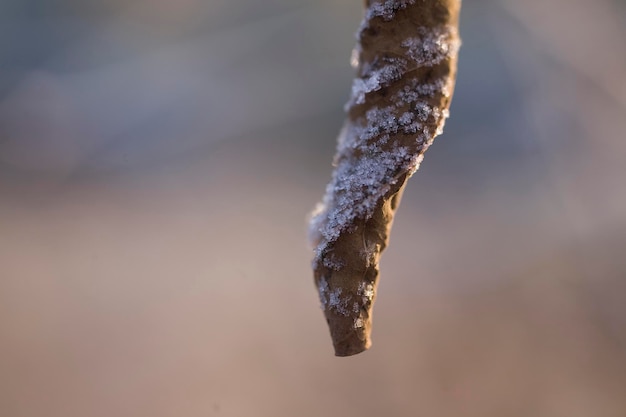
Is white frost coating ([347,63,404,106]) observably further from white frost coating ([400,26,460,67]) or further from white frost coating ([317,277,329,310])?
white frost coating ([317,277,329,310])

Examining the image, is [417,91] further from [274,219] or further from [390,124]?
[274,219]

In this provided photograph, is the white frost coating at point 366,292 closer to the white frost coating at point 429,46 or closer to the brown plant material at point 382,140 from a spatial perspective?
the brown plant material at point 382,140

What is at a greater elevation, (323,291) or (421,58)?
(421,58)

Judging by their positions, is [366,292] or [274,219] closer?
[366,292]

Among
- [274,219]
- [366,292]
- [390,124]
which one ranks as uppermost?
[274,219]

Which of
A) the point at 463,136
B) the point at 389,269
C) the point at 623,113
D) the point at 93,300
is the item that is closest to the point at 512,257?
the point at 389,269

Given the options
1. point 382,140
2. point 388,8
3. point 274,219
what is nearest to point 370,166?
point 382,140
